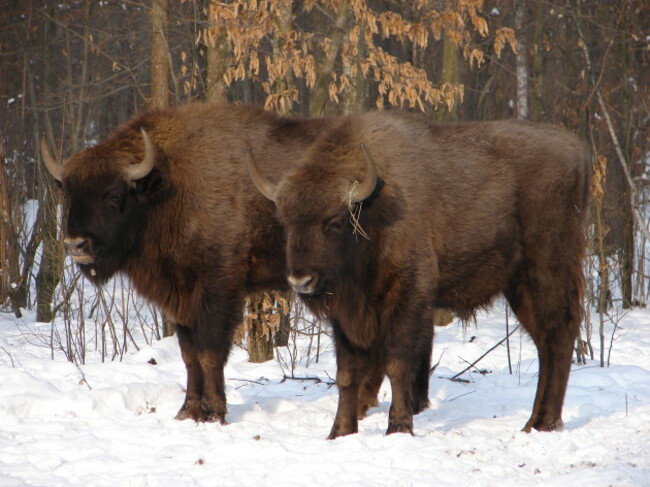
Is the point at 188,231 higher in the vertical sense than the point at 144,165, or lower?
lower

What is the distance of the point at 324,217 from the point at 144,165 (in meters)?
1.75

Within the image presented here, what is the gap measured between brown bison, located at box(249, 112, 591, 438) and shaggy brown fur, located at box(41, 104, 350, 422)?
0.43 meters

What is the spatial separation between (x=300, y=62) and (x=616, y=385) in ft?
14.6

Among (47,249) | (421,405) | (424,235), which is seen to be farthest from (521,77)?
(424,235)

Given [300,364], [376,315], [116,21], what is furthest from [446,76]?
[116,21]

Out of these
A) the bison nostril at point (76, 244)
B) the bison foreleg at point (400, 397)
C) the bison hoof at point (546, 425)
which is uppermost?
the bison nostril at point (76, 244)

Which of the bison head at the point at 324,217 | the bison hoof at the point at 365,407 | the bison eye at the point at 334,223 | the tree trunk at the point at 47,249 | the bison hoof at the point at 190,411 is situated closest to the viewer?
the bison head at the point at 324,217

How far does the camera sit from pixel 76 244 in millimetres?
6719

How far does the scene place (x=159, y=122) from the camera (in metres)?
7.38

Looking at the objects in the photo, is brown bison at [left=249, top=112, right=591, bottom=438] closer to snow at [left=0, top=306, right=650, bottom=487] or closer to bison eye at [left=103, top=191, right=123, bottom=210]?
snow at [left=0, top=306, right=650, bottom=487]

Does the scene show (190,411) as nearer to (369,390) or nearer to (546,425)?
(369,390)

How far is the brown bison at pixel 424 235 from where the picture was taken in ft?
20.0

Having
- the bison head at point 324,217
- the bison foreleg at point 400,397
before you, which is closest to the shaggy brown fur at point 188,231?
the bison head at point 324,217

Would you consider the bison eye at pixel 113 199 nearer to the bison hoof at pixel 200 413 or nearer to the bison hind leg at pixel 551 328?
the bison hoof at pixel 200 413
